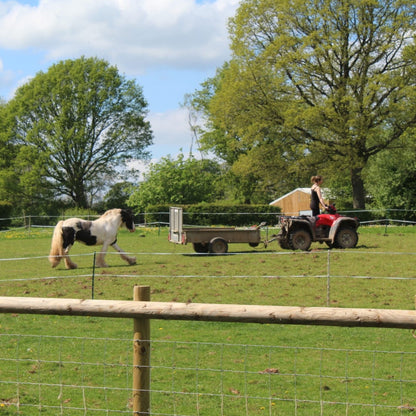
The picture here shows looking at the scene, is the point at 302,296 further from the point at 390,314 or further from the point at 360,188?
the point at 360,188

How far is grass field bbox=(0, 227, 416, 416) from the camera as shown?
21.0ft

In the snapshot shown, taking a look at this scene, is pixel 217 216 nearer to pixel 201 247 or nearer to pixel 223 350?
pixel 201 247

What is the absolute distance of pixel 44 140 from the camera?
180 ft

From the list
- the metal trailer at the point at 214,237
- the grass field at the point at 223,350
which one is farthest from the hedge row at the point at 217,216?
the grass field at the point at 223,350

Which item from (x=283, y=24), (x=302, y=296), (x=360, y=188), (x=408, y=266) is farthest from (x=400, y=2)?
(x=302, y=296)

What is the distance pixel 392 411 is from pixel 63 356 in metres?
4.10

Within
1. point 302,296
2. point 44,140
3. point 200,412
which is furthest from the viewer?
point 44,140

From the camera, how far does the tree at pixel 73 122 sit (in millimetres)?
54312

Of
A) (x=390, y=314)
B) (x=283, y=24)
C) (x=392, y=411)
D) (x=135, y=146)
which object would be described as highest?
(x=283, y=24)

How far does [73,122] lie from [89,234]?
37.5m

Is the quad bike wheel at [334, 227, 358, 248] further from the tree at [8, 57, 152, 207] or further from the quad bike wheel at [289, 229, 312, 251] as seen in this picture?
the tree at [8, 57, 152, 207]

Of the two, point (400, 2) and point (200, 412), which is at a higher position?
point (400, 2)

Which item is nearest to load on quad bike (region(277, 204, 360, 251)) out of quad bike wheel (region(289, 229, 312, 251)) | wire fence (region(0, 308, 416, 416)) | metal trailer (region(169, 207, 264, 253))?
quad bike wheel (region(289, 229, 312, 251))

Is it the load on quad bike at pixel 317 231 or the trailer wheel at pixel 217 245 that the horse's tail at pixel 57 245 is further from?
the load on quad bike at pixel 317 231
